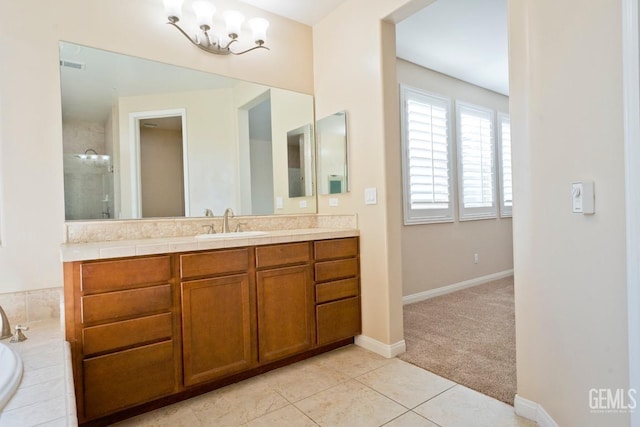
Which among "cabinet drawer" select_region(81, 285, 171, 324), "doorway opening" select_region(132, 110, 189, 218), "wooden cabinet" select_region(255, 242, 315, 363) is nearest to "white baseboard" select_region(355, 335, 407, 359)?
"wooden cabinet" select_region(255, 242, 315, 363)

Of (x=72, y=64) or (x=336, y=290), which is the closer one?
(x=72, y=64)

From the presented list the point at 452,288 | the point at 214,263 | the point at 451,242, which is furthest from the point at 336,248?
the point at 452,288

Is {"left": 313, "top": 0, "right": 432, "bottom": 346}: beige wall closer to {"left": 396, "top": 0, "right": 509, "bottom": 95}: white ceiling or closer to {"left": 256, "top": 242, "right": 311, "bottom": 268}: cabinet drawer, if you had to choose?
{"left": 256, "top": 242, "right": 311, "bottom": 268}: cabinet drawer

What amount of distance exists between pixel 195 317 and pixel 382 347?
1.36 m

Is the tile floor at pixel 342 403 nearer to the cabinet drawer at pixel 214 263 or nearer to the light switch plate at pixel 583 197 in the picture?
the cabinet drawer at pixel 214 263

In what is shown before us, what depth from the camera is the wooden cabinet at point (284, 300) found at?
213 cm

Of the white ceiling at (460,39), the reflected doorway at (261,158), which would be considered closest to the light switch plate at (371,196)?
the reflected doorway at (261,158)

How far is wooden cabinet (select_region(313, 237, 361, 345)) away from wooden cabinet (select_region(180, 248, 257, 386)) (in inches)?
21.0

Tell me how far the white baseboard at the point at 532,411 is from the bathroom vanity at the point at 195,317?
1.16 m

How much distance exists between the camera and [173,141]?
2389mm

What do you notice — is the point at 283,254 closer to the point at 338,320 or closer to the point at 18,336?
the point at 338,320

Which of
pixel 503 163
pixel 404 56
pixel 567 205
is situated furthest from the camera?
pixel 503 163

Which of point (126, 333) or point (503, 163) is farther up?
point (503, 163)

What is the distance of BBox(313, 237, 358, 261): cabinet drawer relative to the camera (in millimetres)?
2402
